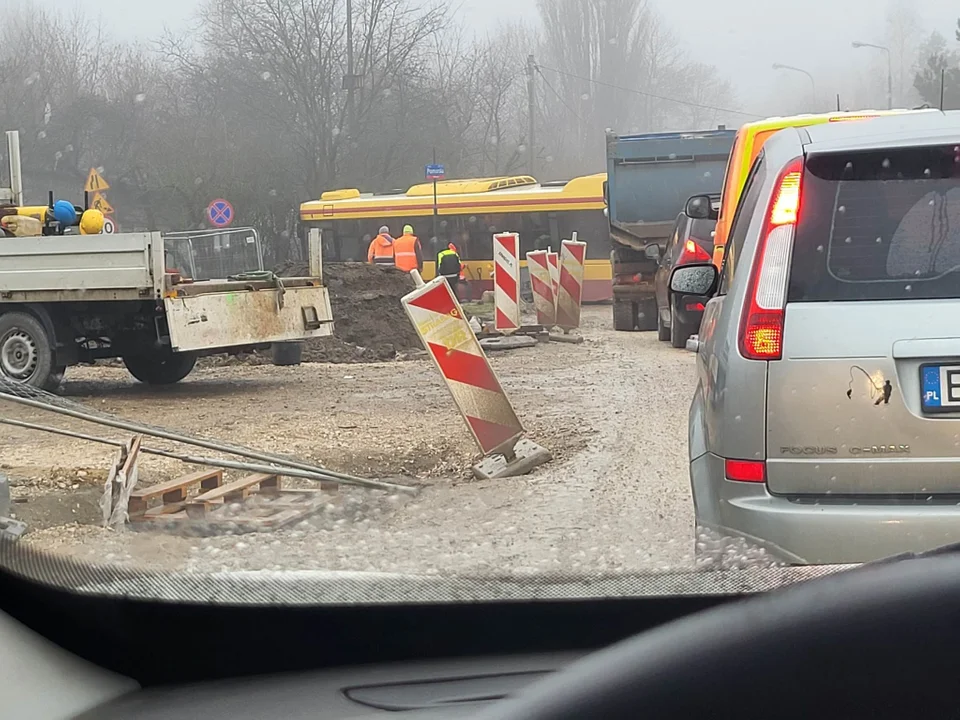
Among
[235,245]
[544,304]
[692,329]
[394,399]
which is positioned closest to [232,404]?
[394,399]

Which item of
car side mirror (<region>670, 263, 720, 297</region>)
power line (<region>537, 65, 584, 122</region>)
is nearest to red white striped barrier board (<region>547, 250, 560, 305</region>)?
car side mirror (<region>670, 263, 720, 297</region>)

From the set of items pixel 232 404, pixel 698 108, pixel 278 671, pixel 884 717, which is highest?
pixel 698 108

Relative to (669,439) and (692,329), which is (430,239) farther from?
(669,439)

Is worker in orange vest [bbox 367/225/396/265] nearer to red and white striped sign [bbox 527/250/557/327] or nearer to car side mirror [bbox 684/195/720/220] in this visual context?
red and white striped sign [bbox 527/250/557/327]

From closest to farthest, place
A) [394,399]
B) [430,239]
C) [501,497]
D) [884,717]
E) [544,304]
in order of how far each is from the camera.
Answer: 1. [884,717]
2. [501,497]
3. [394,399]
4. [544,304]
5. [430,239]

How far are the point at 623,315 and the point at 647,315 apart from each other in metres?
0.37

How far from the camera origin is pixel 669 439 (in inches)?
309

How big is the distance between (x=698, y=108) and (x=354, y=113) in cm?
853

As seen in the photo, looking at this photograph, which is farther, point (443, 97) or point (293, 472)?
point (443, 97)

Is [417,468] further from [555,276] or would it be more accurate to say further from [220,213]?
[220,213]

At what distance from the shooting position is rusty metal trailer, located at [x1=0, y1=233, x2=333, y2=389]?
1105 cm

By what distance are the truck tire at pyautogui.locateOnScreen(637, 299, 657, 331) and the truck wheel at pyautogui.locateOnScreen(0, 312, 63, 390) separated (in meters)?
9.51

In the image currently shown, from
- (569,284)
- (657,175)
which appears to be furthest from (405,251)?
(569,284)

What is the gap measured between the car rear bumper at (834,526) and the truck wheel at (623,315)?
594 inches
